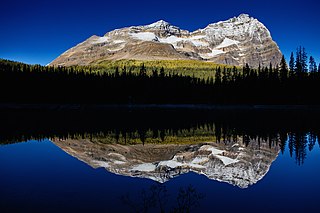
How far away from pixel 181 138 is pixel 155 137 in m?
2.57

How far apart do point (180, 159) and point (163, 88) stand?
94.8 m

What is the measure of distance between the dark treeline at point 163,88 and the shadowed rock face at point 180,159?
2862 inches

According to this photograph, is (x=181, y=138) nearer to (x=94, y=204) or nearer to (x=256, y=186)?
(x=256, y=186)

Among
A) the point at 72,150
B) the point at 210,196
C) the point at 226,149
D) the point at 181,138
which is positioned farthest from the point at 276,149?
the point at 72,150

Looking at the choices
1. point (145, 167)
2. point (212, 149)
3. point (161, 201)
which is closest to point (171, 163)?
point (145, 167)

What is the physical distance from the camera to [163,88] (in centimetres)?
11800

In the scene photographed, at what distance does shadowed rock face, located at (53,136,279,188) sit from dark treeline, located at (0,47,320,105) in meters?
72.7

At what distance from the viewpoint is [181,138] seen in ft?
113

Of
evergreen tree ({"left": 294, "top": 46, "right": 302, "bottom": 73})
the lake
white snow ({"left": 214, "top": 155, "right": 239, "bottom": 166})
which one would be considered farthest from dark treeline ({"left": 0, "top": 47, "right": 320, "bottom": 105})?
white snow ({"left": 214, "top": 155, "right": 239, "bottom": 166})

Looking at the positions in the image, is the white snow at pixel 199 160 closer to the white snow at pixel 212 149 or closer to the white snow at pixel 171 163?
the white snow at pixel 171 163

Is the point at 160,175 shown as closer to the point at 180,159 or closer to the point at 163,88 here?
the point at 180,159

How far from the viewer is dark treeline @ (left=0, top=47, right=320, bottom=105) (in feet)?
322

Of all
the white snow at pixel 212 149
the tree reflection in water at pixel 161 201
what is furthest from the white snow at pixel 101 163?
the white snow at pixel 212 149

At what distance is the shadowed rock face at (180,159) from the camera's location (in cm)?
1875
